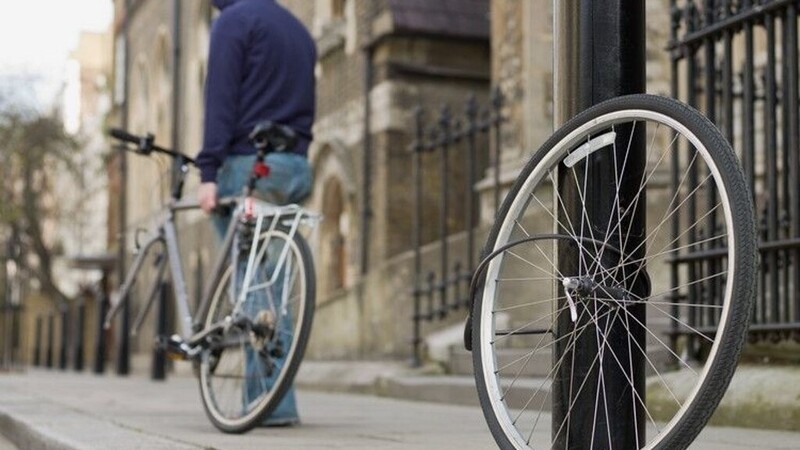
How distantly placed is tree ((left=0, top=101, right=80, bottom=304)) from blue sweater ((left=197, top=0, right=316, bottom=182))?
2713 cm

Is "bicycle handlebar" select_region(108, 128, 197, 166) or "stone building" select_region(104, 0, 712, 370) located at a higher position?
"stone building" select_region(104, 0, 712, 370)

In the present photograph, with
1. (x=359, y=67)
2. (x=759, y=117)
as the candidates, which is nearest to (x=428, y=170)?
(x=359, y=67)

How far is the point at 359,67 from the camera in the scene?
18016 millimetres

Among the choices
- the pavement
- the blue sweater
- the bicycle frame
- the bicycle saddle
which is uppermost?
the blue sweater

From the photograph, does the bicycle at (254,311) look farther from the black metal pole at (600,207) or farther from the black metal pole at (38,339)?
the black metal pole at (38,339)

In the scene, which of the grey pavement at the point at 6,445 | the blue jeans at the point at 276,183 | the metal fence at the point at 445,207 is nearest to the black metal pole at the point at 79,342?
the metal fence at the point at 445,207

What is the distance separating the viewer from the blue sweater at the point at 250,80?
20.6 ft

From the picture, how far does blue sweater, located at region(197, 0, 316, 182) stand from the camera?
6281 mm

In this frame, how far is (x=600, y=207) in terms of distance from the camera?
3658 millimetres

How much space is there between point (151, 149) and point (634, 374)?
12.0 ft

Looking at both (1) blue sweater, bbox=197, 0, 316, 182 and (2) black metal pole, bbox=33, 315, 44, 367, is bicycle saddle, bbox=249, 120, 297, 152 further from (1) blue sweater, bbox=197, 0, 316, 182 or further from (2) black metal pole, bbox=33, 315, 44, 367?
(2) black metal pole, bbox=33, 315, 44, 367

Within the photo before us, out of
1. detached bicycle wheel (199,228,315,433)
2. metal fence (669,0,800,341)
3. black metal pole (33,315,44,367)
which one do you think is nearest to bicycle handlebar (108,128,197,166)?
detached bicycle wheel (199,228,315,433)

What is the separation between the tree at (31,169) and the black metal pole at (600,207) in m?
29.9

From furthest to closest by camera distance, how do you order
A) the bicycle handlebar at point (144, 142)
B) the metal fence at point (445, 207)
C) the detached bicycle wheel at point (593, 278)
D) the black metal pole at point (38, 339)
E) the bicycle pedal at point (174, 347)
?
the black metal pole at point (38, 339)
the metal fence at point (445, 207)
the bicycle handlebar at point (144, 142)
the bicycle pedal at point (174, 347)
the detached bicycle wheel at point (593, 278)
